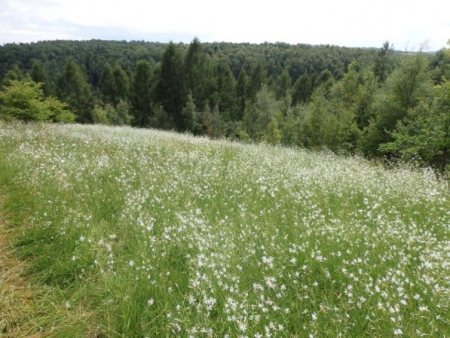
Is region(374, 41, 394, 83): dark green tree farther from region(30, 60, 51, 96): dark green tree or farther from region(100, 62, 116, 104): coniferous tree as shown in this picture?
region(30, 60, 51, 96): dark green tree

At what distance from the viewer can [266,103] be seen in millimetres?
50750

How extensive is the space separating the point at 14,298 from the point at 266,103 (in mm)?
50805

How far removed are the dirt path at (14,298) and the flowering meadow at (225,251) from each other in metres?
0.06

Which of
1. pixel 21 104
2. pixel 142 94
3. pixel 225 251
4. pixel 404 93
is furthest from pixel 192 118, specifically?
pixel 225 251

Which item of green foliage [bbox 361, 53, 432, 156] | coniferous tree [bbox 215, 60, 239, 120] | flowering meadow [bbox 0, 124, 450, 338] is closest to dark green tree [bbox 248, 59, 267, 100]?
coniferous tree [bbox 215, 60, 239, 120]

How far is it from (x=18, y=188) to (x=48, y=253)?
2.55 m

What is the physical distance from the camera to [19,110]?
28812mm

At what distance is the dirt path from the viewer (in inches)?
101

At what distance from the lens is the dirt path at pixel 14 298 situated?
8.38 ft

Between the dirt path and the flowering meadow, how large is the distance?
6 cm

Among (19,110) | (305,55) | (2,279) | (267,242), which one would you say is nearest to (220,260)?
(267,242)

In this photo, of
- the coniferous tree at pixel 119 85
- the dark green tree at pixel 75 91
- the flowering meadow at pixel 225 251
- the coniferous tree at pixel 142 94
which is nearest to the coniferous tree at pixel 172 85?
the coniferous tree at pixel 142 94

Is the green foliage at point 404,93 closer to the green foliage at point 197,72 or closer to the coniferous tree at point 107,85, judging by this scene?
the green foliage at point 197,72

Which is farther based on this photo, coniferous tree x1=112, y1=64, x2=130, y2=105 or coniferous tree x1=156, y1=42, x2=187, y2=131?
coniferous tree x1=112, y1=64, x2=130, y2=105
